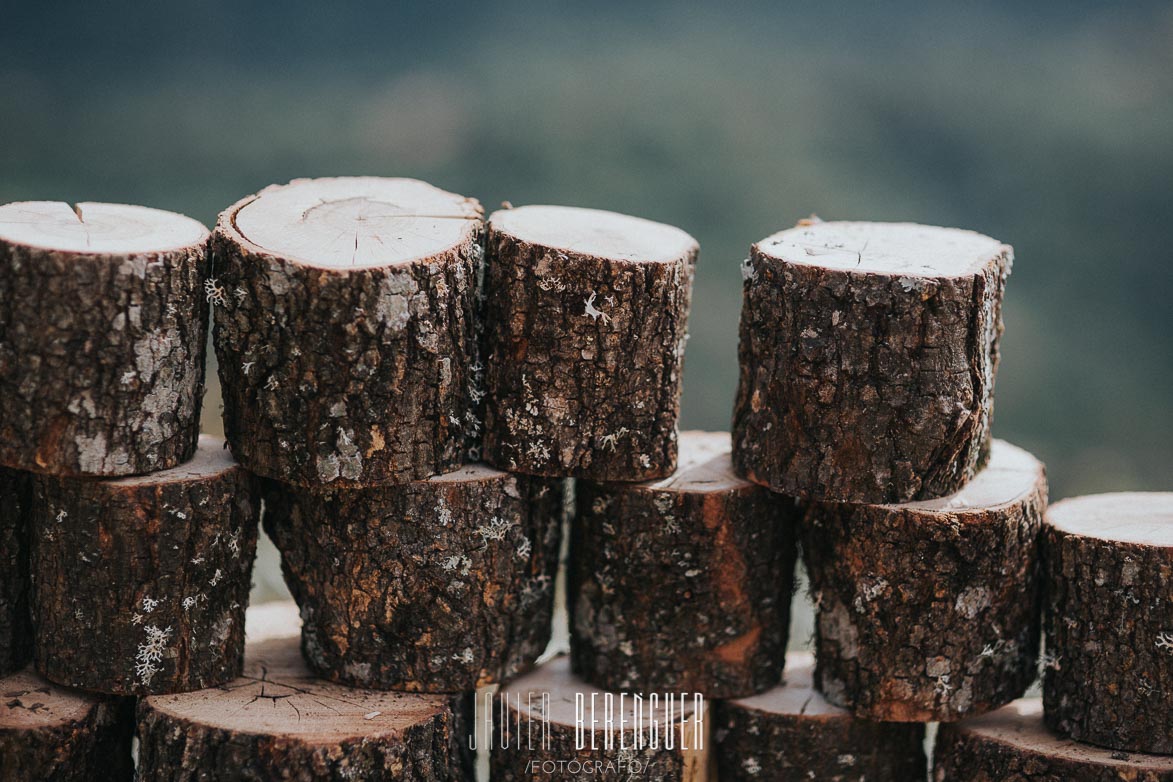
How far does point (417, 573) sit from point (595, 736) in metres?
0.53

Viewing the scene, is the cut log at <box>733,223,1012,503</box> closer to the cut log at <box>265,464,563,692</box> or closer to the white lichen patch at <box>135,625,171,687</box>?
the cut log at <box>265,464,563,692</box>

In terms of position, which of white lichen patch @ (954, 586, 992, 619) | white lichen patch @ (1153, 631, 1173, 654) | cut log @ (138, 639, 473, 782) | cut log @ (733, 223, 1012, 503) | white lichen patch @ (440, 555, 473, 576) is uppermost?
cut log @ (733, 223, 1012, 503)

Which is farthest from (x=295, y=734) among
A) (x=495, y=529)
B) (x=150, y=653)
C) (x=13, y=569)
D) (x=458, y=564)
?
(x=13, y=569)

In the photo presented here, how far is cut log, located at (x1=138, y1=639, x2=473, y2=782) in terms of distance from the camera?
2.15 meters

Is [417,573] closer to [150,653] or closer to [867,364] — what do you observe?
[150,653]

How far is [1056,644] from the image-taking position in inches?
93.5

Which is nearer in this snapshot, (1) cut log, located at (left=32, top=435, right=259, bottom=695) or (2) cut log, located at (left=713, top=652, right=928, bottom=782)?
(1) cut log, located at (left=32, top=435, right=259, bottom=695)

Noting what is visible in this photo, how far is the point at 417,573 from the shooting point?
2283mm

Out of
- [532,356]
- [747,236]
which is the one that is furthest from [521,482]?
[747,236]

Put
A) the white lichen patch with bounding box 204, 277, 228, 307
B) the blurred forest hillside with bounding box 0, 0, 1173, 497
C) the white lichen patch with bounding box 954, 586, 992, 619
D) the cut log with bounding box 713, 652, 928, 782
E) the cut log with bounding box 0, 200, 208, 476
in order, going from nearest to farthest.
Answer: the cut log with bounding box 0, 200, 208, 476, the white lichen patch with bounding box 204, 277, 228, 307, the white lichen patch with bounding box 954, 586, 992, 619, the cut log with bounding box 713, 652, 928, 782, the blurred forest hillside with bounding box 0, 0, 1173, 497

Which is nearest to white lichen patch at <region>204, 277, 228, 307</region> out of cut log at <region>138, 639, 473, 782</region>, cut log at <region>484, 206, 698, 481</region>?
cut log at <region>484, 206, 698, 481</region>

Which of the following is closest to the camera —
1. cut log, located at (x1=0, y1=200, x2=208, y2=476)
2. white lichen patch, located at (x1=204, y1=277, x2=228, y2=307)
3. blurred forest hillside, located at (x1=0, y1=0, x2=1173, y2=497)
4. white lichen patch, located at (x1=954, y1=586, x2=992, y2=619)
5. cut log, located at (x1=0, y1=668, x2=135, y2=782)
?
cut log, located at (x1=0, y1=200, x2=208, y2=476)

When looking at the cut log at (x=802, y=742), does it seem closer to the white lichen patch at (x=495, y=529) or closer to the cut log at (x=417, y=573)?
the cut log at (x=417, y=573)

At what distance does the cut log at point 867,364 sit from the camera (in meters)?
2.17
